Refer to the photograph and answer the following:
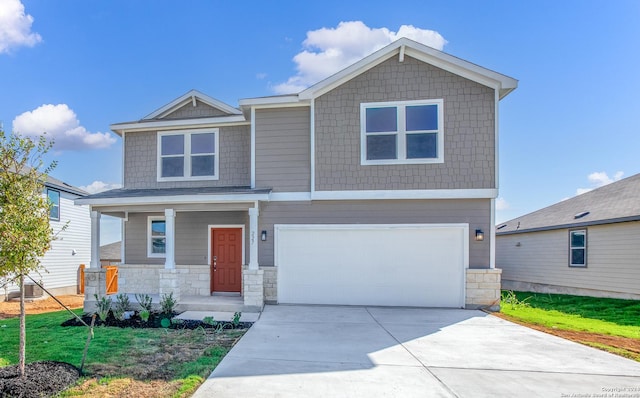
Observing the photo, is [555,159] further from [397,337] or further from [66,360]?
[66,360]

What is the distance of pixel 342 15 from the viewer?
10.9m

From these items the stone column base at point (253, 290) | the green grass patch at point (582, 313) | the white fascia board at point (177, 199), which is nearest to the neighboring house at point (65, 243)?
the white fascia board at point (177, 199)

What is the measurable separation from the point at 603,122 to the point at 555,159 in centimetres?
272

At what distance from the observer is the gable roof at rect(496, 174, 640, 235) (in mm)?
11305

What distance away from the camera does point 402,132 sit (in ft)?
29.6

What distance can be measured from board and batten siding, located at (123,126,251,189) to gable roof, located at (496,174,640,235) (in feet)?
38.3

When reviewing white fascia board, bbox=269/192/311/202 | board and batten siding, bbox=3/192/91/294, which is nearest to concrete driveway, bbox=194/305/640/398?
white fascia board, bbox=269/192/311/202

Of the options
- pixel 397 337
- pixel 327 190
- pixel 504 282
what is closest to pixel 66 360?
pixel 397 337

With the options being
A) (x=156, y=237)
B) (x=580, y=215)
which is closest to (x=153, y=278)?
(x=156, y=237)

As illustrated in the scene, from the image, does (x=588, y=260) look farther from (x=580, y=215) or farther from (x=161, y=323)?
(x=161, y=323)

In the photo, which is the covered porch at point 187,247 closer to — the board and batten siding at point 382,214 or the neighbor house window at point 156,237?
the neighbor house window at point 156,237

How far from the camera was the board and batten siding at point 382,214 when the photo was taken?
903cm

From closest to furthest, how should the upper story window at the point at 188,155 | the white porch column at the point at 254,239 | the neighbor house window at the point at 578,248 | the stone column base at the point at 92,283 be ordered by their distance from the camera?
1. the white porch column at the point at 254,239
2. the stone column base at the point at 92,283
3. the upper story window at the point at 188,155
4. the neighbor house window at the point at 578,248

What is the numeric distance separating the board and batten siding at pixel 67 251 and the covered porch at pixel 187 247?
4911 mm
